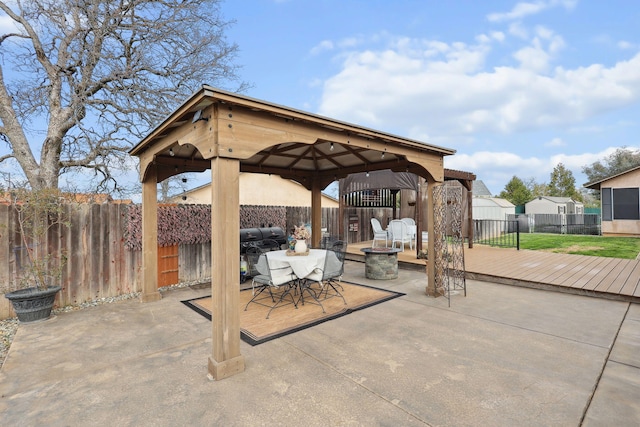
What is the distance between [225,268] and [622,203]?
683 inches

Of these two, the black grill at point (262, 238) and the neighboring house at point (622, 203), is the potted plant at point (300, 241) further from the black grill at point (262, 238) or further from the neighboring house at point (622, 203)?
the neighboring house at point (622, 203)

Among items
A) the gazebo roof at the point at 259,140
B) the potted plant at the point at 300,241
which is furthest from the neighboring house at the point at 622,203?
the potted plant at the point at 300,241

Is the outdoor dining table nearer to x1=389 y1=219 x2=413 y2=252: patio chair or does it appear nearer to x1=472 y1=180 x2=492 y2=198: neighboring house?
x1=389 y1=219 x2=413 y2=252: patio chair

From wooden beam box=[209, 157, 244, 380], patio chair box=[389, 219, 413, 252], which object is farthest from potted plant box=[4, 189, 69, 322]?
patio chair box=[389, 219, 413, 252]

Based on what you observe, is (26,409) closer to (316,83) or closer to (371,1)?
(371,1)

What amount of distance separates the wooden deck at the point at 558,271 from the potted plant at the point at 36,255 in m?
6.46

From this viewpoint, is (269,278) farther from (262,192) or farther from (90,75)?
(262,192)

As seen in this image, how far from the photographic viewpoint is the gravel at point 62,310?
3329mm

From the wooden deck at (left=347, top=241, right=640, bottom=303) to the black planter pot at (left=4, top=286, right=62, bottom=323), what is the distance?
6.47 meters

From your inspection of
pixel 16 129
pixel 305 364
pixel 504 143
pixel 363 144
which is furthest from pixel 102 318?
pixel 504 143

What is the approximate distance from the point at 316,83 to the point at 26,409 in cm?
1115

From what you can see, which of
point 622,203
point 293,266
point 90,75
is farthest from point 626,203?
point 90,75

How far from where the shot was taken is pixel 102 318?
Result: 13.2ft

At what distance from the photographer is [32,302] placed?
3803 millimetres
